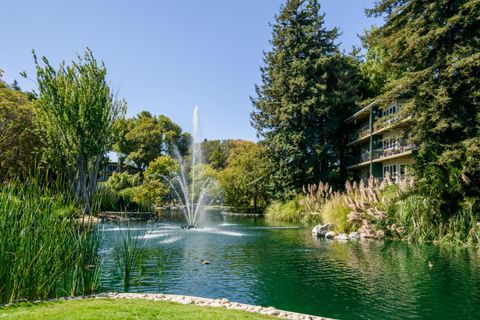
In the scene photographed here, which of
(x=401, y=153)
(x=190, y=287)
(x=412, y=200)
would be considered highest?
(x=401, y=153)

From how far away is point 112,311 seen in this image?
18.8 feet

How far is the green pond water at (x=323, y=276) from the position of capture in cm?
823

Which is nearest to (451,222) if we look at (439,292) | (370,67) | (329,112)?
(439,292)

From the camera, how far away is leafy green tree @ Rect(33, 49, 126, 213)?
1076 inches

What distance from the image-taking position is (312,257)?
1395 cm

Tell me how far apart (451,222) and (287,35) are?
2558cm

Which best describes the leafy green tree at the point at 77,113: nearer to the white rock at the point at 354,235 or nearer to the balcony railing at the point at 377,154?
the white rock at the point at 354,235

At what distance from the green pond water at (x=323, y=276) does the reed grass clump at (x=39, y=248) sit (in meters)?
0.98

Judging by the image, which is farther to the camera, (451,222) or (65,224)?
(451,222)

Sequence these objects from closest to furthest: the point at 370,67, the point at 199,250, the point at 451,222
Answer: the point at 199,250 → the point at 451,222 → the point at 370,67

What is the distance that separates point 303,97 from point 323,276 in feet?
87.8

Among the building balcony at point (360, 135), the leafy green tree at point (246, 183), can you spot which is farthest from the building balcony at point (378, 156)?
the leafy green tree at point (246, 183)

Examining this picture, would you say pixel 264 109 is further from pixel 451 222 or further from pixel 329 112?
pixel 451 222

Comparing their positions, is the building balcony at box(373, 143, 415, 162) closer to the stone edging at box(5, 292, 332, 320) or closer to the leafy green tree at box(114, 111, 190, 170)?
the stone edging at box(5, 292, 332, 320)
